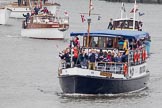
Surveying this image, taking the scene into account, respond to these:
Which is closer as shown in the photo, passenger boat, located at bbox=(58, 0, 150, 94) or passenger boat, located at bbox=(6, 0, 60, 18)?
passenger boat, located at bbox=(58, 0, 150, 94)

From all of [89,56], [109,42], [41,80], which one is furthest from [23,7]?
[89,56]

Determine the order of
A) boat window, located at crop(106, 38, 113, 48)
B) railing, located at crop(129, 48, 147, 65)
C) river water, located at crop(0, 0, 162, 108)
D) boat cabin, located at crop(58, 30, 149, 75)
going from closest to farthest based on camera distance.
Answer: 1. river water, located at crop(0, 0, 162, 108)
2. boat cabin, located at crop(58, 30, 149, 75)
3. railing, located at crop(129, 48, 147, 65)
4. boat window, located at crop(106, 38, 113, 48)

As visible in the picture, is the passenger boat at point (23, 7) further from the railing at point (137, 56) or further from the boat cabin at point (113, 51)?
the boat cabin at point (113, 51)

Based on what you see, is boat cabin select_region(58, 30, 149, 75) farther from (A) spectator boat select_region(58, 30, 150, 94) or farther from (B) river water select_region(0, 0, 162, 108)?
(B) river water select_region(0, 0, 162, 108)

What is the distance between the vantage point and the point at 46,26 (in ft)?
275

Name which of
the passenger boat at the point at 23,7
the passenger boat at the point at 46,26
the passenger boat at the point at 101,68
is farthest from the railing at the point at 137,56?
the passenger boat at the point at 23,7

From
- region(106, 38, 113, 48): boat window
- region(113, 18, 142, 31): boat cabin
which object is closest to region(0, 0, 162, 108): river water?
region(113, 18, 142, 31): boat cabin

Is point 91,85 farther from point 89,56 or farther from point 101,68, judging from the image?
point 89,56

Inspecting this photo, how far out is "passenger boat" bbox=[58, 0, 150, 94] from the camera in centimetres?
4562

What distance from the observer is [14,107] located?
143ft

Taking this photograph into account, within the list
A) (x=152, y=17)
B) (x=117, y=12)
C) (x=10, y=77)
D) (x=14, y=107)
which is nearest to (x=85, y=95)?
(x=14, y=107)

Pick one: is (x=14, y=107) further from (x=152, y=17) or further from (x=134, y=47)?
(x=152, y=17)

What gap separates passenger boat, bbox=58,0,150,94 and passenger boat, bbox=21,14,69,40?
111 feet

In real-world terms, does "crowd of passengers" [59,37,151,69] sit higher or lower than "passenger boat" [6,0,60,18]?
lower
